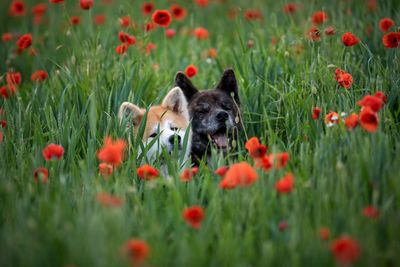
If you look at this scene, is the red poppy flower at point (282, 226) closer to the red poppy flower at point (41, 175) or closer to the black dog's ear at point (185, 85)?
the red poppy flower at point (41, 175)

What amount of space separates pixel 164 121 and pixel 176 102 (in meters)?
0.32

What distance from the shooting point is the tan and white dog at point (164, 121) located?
4492 mm

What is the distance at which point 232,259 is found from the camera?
2689 mm

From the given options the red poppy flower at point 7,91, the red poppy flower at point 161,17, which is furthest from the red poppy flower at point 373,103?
the red poppy flower at point 7,91

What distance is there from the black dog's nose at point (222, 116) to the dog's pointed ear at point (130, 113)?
Result: 2.66 feet

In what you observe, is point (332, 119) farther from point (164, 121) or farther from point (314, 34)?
point (164, 121)

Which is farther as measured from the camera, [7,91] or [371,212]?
[7,91]

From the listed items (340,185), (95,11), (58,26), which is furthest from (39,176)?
(95,11)

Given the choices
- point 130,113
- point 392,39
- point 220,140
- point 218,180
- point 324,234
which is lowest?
point 220,140

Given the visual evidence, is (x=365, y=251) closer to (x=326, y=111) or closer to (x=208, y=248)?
(x=208, y=248)

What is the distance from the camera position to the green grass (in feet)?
8.71

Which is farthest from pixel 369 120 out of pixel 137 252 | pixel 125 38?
pixel 125 38

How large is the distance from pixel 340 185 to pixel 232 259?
3.05 feet

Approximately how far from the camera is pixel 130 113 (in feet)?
14.8
